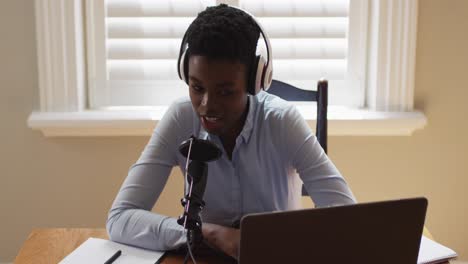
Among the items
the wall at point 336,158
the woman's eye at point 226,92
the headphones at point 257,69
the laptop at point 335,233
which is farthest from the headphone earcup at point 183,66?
the wall at point 336,158

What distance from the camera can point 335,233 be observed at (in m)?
0.95

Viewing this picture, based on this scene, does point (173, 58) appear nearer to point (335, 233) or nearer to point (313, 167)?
point (313, 167)

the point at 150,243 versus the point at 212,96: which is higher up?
the point at 212,96

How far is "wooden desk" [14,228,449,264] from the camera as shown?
1.28 m

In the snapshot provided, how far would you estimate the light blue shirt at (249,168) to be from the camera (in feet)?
4.79

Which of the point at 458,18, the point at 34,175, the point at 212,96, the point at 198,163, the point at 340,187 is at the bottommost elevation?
the point at 34,175

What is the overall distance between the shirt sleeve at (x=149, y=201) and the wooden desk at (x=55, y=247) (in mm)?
47

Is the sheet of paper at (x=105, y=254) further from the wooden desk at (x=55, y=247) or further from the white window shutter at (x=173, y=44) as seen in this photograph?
the white window shutter at (x=173, y=44)

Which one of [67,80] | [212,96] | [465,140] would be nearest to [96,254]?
[212,96]

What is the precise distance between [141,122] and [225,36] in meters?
1.00

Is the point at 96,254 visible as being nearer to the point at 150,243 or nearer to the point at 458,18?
the point at 150,243

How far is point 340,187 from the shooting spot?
1440mm

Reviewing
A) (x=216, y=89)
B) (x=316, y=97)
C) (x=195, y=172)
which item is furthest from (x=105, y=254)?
(x=316, y=97)

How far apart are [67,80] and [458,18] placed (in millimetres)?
1466
